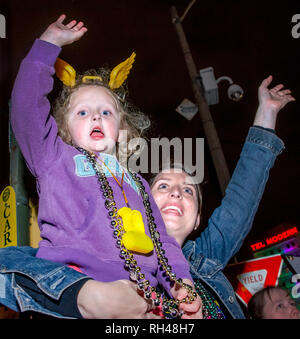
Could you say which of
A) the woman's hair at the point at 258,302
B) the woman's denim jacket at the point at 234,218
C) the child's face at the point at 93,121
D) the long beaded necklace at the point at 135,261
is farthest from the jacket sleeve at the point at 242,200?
the woman's hair at the point at 258,302

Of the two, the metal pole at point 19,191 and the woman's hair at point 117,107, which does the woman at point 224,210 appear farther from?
the metal pole at point 19,191

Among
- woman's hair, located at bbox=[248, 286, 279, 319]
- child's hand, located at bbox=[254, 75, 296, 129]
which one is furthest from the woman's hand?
woman's hair, located at bbox=[248, 286, 279, 319]

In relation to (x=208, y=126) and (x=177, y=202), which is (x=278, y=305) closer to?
(x=177, y=202)

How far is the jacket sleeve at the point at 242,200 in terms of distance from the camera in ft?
6.24

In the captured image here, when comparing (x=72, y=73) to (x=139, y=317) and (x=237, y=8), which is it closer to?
(x=139, y=317)

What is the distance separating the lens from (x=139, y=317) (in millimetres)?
1118

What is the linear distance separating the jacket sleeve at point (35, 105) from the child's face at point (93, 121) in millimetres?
187

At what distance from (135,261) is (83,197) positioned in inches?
11.8

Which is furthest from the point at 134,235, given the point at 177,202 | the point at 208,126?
the point at 208,126

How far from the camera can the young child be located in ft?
4.13

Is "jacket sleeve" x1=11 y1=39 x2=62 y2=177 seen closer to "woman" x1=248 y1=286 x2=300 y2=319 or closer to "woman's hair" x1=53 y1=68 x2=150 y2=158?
"woman's hair" x1=53 y1=68 x2=150 y2=158

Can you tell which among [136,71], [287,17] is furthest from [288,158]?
[136,71]

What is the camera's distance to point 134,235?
4.06ft

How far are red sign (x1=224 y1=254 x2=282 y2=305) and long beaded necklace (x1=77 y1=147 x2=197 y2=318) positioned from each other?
192 cm
